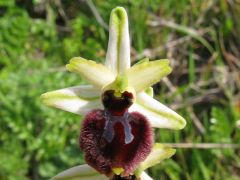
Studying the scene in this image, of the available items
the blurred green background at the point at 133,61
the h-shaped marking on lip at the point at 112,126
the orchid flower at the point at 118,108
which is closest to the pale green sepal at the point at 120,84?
the orchid flower at the point at 118,108

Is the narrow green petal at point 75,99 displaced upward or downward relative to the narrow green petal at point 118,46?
downward

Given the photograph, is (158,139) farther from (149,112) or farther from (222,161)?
(149,112)

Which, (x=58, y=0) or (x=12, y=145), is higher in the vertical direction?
(x=58, y=0)

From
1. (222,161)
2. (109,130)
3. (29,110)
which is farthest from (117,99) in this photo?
(222,161)

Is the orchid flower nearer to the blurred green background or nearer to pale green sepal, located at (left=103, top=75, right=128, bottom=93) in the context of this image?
pale green sepal, located at (left=103, top=75, right=128, bottom=93)

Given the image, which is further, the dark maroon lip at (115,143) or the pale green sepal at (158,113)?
the pale green sepal at (158,113)

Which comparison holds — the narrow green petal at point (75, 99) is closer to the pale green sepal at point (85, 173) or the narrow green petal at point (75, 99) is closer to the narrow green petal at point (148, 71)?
the narrow green petal at point (148, 71)

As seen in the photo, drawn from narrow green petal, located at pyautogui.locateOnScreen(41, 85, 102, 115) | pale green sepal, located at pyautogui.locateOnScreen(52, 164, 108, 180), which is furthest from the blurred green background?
narrow green petal, located at pyautogui.locateOnScreen(41, 85, 102, 115)
